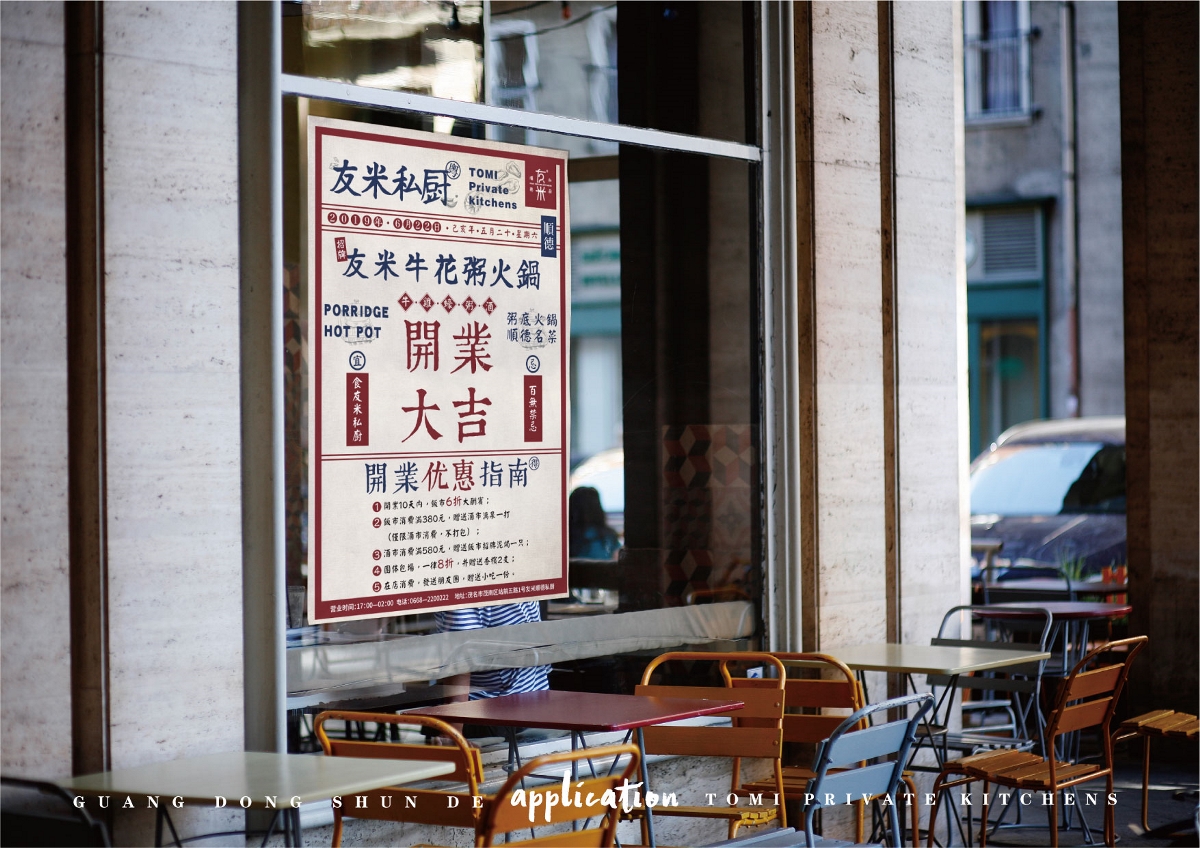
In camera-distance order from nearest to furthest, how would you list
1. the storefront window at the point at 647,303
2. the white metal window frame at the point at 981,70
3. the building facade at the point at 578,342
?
the building facade at the point at 578,342 < the storefront window at the point at 647,303 < the white metal window frame at the point at 981,70

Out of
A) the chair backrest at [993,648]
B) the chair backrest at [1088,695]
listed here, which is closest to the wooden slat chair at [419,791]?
the chair backrest at [1088,695]

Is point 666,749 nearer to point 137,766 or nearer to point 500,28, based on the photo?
point 137,766

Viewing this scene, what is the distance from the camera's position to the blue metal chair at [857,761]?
383 cm

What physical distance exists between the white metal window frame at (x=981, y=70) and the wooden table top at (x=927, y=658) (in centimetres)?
1778

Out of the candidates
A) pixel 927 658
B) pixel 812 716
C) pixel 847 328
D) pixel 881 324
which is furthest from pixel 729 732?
pixel 881 324

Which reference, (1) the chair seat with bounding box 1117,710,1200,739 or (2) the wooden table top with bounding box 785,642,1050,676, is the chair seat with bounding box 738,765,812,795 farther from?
(1) the chair seat with bounding box 1117,710,1200,739

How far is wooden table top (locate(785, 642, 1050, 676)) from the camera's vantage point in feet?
18.2

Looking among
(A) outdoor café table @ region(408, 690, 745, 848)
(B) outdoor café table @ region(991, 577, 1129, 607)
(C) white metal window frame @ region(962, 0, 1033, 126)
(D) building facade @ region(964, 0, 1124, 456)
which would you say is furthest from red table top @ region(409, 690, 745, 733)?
(C) white metal window frame @ region(962, 0, 1033, 126)

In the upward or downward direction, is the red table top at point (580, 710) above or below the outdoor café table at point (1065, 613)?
above

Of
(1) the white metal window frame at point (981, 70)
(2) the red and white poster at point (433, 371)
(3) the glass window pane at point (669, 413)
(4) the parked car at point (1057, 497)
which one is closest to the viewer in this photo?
(2) the red and white poster at point (433, 371)

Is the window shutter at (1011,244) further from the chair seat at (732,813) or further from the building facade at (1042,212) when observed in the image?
the chair seat at (732,813)

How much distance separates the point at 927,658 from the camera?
5816mm

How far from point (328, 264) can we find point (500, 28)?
1.28 m

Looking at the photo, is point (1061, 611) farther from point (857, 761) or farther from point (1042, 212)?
point (1042, 212)
